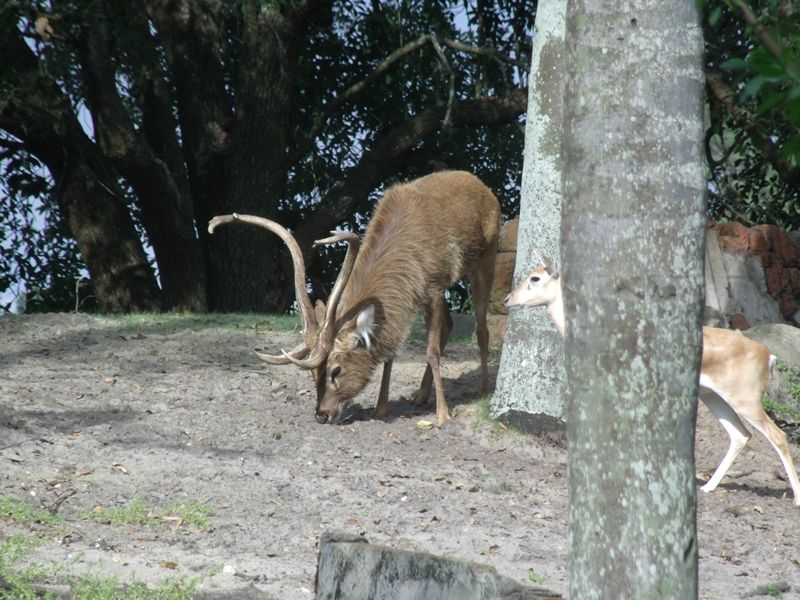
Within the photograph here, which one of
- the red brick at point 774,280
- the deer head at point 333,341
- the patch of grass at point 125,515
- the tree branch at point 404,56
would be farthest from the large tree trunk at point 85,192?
the red brick at point 774,280

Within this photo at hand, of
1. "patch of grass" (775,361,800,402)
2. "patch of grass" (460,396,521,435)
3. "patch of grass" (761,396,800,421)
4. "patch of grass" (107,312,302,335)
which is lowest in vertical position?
"patch of grass" (460,396,521,435)

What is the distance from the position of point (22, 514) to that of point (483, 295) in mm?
4901

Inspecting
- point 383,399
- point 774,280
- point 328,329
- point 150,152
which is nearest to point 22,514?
point 328,329

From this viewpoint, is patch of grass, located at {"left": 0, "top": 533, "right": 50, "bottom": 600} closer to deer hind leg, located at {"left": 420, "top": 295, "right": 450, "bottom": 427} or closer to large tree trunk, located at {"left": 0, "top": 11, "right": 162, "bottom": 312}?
deer hind leg, located at {"left": 420, "top": 295, "right": 450, "bottom": 427}

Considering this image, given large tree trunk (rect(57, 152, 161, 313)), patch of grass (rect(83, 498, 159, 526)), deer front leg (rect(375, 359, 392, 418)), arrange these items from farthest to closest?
large tree trunk (rect(57, 152, 161, 313))
deer front leg (rect(375, 359, 392, 418))
patch of grass (rect(83, 498, 159, 526))

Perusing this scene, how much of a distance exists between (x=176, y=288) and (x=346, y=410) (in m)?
5.32

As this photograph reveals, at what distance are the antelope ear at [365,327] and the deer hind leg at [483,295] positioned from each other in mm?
1213

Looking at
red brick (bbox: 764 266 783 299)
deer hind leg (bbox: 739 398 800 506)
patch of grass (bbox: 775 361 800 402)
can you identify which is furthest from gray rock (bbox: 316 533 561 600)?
red brick (bbox: 764 266 783 299)

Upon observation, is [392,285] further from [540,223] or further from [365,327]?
[540,223]

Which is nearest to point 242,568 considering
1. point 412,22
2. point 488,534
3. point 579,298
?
point 488,534

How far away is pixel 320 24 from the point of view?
14414 millimetres

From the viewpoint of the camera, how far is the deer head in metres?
8.27

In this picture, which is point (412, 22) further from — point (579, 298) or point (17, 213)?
point (579, 298)

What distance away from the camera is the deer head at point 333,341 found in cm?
827
